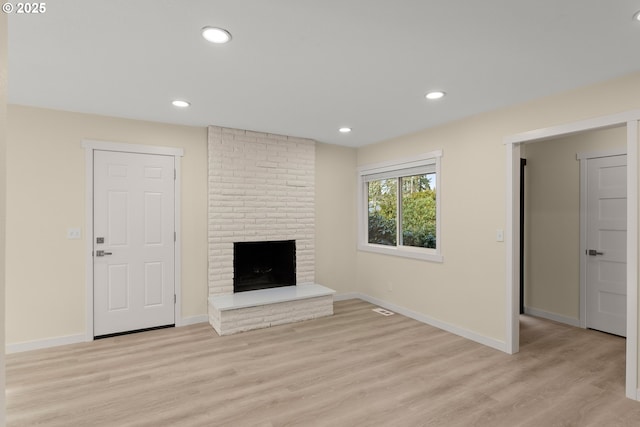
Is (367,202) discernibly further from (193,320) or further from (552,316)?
(193,320)

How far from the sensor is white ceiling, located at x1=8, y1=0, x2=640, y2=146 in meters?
1.77

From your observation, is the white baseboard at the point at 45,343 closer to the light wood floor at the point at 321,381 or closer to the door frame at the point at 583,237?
the light wood floor at the point at 321,381

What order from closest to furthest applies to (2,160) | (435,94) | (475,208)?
(2,160), (435,94), (475,208)

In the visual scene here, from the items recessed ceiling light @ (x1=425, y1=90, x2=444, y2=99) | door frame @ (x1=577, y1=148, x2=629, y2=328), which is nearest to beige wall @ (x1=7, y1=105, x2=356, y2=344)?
recessed ceiling light @ (x1=425, y1=90, x2=444, y2=99)

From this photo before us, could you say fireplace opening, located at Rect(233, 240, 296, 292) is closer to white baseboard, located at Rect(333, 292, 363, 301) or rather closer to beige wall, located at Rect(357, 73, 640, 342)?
white baseboard, located at Rect(333, 292, 363, 301)

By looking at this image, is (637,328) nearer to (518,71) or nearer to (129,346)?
(518,71)

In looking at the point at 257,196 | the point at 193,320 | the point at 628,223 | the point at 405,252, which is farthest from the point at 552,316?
the point at 193,320

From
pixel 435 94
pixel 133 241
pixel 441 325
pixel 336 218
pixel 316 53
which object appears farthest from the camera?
pixel 336 218

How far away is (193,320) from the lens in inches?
164

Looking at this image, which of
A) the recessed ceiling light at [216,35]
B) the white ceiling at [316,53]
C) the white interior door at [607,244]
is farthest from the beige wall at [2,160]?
the white interior door at [607,244]

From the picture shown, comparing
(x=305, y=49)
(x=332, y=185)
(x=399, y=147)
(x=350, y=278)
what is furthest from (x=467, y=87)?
(x=350, y=278)

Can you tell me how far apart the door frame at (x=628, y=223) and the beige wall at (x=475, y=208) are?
0.21 ft

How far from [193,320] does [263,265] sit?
1.12 m

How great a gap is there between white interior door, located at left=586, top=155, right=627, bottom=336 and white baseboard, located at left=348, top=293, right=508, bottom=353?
152cm
